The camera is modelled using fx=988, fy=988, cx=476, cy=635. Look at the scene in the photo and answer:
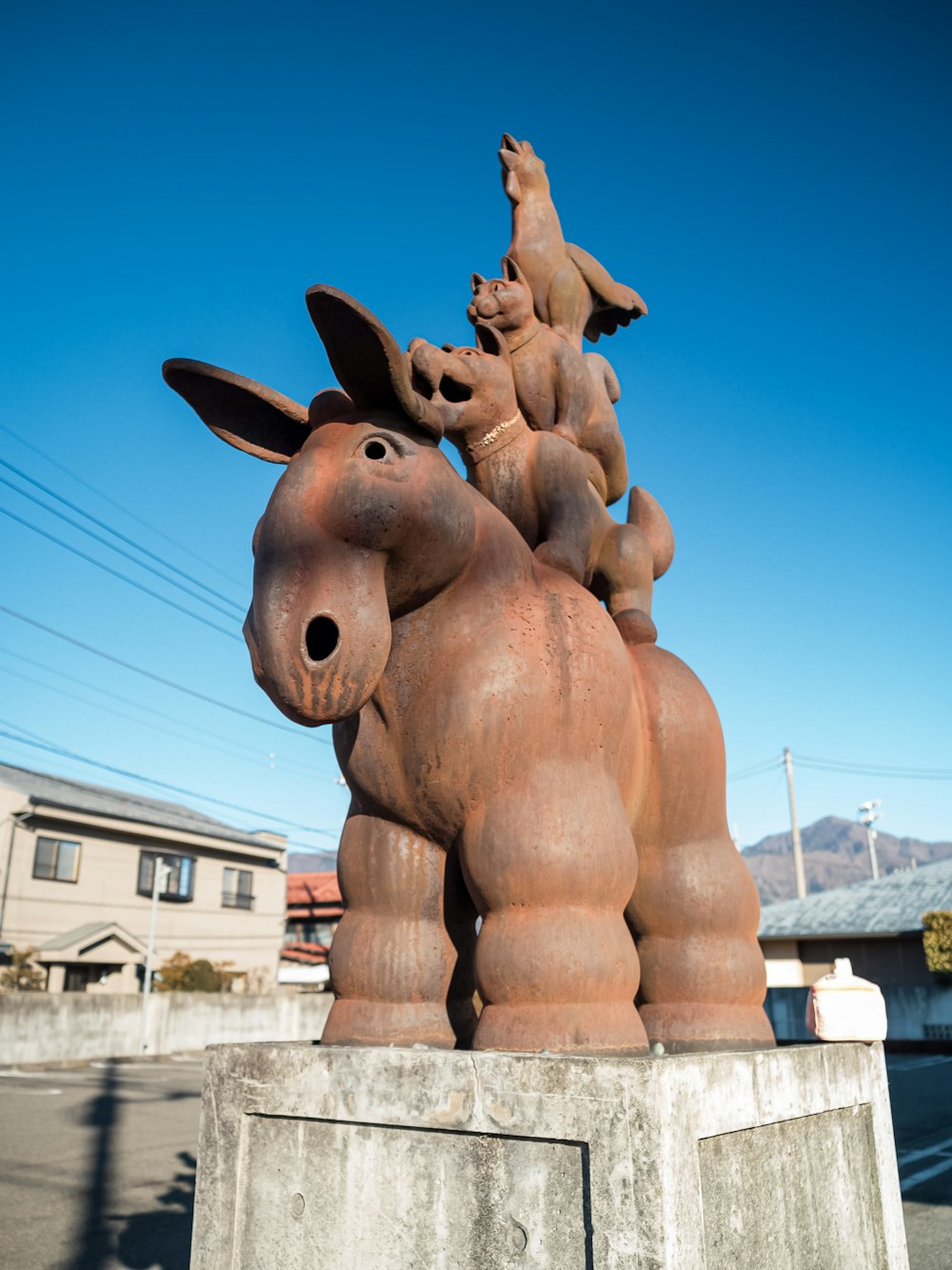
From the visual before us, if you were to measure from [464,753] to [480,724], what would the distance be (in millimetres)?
89

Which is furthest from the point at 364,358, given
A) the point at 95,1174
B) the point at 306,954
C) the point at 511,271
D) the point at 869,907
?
the point at 306,954

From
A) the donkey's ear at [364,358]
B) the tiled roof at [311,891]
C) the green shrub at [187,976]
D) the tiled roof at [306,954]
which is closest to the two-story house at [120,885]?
the green shrub at [187,976]

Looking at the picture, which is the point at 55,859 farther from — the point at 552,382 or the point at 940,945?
the point at 552,382

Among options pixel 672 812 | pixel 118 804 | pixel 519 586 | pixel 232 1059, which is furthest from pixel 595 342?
pixel 118 804

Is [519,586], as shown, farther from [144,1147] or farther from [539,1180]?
[144,1147]

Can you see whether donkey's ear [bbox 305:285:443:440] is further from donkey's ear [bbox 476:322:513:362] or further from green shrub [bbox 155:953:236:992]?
green shrub [bbox 155:953:236:992]

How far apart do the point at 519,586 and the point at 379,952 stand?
1.10 m

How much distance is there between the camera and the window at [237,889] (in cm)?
2369

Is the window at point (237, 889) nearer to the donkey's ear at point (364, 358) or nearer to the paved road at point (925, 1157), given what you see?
the paved road at point (925, 1157)

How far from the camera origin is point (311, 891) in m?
32.5

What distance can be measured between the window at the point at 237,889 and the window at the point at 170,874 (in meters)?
1.13

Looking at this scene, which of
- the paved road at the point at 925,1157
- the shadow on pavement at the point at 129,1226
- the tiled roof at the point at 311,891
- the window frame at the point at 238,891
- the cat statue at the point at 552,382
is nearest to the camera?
the cat statue at the point at 552,382

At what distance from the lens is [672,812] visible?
10.1 ft

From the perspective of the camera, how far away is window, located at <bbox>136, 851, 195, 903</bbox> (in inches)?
859
